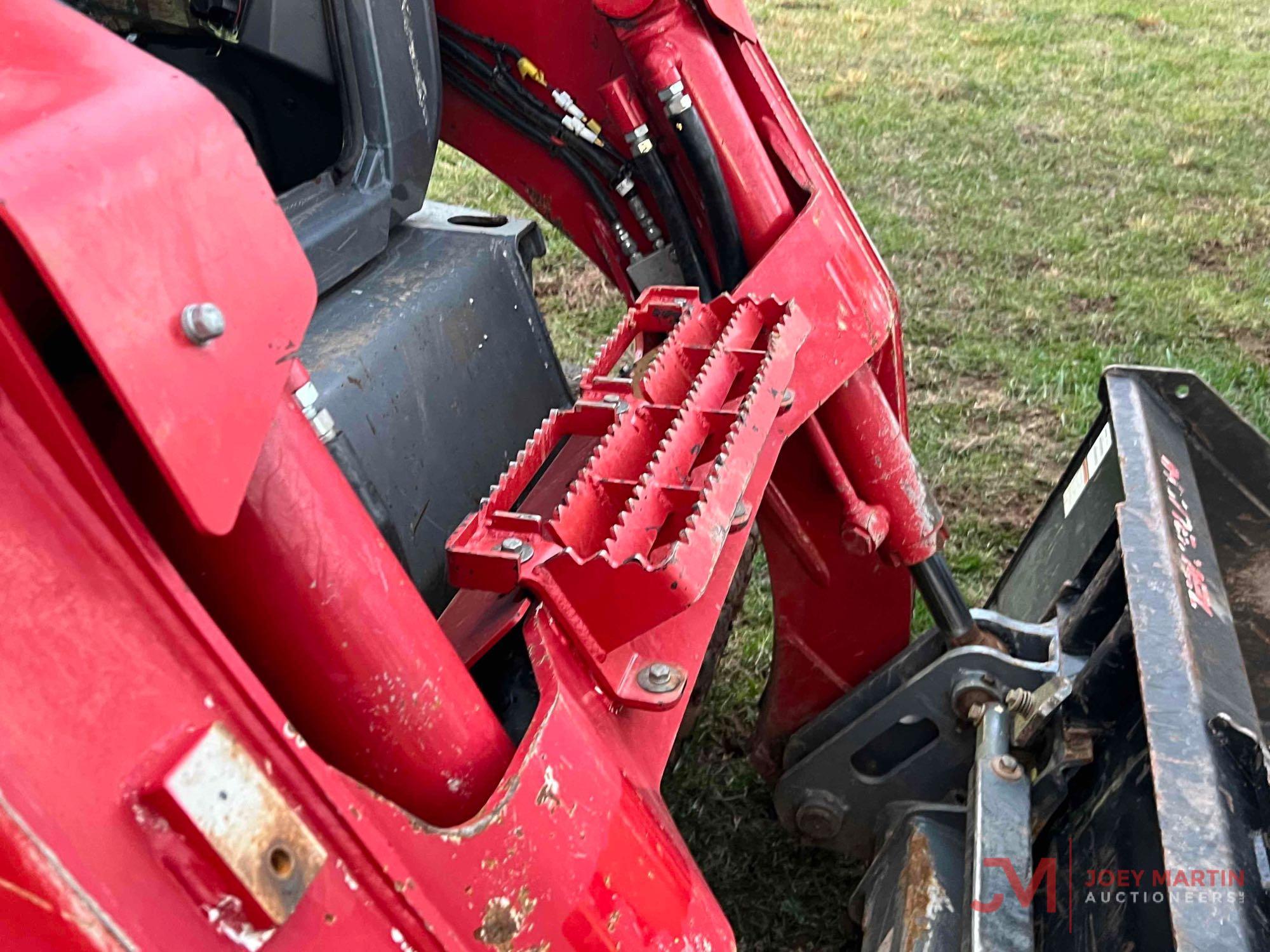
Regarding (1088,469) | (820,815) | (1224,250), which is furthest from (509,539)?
(1224,250)

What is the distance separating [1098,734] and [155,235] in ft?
4.82

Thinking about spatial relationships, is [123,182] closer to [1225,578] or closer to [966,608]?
[966,608]

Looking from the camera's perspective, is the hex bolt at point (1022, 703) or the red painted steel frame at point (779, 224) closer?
the red painted steel frame at point (779, 224)

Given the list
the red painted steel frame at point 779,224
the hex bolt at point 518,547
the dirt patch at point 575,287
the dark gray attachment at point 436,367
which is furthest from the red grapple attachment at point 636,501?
the dirt patch at point 575,287

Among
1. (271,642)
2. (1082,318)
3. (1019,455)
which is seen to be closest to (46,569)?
(271,642)

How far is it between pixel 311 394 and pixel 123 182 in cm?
36

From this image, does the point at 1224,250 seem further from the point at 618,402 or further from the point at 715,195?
the point at 618,402

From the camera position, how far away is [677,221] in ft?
5.68

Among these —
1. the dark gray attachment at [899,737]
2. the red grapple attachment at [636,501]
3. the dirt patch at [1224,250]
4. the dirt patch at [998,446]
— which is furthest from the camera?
the dirt patch at [1224,250]

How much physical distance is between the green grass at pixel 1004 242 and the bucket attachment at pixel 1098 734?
398 millimetres

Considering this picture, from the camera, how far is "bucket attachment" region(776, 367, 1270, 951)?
1397mm

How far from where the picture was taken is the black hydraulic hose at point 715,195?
1.60 metres

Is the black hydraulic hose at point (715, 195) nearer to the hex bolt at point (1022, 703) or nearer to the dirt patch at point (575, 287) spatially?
the hex bolt at point (1022, 703)

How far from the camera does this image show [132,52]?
683 mm
